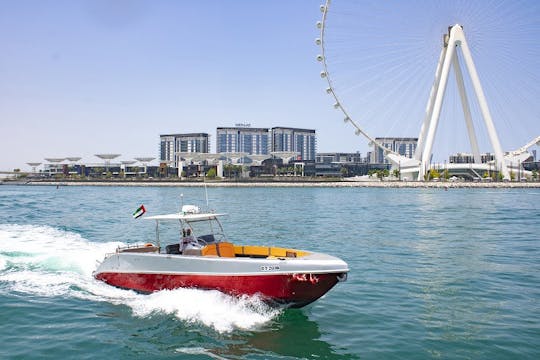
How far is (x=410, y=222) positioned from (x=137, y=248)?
2595 centimetres

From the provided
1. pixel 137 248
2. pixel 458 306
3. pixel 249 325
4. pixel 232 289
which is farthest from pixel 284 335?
pixel 137 248

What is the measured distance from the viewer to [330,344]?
1080 cm

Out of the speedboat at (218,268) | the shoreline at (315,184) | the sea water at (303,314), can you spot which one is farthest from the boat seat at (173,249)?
the shoreline at (315,184)

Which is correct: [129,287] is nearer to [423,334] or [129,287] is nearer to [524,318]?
[423,334]

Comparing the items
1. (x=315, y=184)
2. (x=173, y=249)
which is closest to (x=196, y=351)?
(x=173, y=249)

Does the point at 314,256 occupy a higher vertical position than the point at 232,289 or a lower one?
higher

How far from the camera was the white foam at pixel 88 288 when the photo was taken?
1242 cm

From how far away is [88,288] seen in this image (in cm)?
1580

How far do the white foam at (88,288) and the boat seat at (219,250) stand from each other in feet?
3.76

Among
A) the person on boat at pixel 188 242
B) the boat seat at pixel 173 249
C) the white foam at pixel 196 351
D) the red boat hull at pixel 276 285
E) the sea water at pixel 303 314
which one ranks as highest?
the person on boat at pixel 188 242

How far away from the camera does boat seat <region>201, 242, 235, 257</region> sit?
13.8m

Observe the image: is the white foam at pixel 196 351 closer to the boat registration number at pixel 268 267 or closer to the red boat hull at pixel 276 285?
the red boat hull at pixel 276 285

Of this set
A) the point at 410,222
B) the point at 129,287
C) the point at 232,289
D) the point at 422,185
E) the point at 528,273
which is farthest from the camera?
the point at 422,185

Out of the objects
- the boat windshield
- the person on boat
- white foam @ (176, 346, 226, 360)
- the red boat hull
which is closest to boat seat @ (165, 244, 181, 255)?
the person on boat
